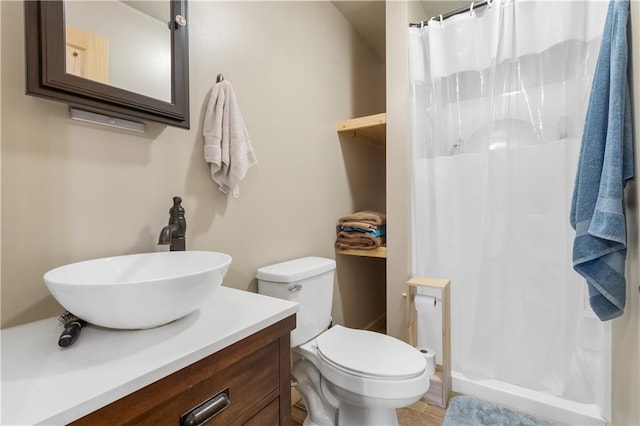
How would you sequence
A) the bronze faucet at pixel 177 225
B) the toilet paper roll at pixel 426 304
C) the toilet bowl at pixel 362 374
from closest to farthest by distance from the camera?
the bronze faucet at pixel 177 225 → the toilet bowl at pixel 362 374 → the toilet paper roll at pixel 426 304

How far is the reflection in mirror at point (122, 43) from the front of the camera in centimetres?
85

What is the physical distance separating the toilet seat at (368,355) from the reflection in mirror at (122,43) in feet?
3.92

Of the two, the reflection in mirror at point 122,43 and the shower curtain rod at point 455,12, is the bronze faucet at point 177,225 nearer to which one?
the reflection in mirror at point 122,43

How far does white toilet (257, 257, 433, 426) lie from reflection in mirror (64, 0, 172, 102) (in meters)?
0.90

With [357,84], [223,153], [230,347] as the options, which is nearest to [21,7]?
[223,153]

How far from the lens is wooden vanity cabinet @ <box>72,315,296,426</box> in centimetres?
51

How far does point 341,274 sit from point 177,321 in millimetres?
1508

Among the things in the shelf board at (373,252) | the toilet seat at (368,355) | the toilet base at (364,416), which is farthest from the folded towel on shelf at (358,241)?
the toilet base at (364,416)

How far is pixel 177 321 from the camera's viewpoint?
2.49 ft

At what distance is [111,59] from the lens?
3.05 ft

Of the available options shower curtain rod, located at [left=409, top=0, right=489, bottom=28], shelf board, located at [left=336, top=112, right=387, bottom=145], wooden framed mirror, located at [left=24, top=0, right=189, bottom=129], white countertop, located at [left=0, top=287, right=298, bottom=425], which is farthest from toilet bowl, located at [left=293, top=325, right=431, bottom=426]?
shower curtain rod, located at [left=409, top=0, right=489, bottom=28]

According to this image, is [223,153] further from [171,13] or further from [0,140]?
[0,140]

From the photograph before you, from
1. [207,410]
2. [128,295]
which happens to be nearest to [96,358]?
[128,295]

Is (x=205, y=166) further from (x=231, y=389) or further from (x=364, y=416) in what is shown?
(x=364, y=416)
